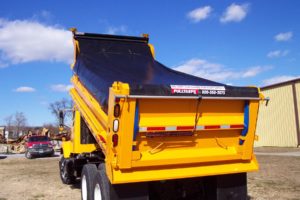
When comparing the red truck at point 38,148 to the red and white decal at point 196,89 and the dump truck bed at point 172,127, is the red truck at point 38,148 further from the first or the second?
the red and white decal at point 196,89

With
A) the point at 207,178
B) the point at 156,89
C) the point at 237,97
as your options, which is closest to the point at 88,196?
the point at 207,178

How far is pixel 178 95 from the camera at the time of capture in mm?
5953

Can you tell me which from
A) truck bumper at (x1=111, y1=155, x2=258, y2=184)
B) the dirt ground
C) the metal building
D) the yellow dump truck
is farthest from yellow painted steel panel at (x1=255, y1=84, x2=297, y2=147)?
truck bumper at (x1=111, y1=155, x2=258, y2=184)

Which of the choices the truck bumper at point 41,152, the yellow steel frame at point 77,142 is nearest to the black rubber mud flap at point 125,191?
the yellow steel frame at point 77,142

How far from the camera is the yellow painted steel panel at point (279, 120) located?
31.1m

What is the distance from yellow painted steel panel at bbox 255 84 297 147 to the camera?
3112 centimetres

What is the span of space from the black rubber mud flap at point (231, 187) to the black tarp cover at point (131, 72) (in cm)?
155

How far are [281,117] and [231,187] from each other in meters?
27.2

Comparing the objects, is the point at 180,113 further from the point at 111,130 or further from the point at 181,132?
the point at 111,130

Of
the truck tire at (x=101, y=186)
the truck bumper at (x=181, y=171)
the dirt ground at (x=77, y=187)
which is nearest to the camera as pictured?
the truck bumper at (x=181, y=171)

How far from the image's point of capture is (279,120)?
Result: 3234 centimetres

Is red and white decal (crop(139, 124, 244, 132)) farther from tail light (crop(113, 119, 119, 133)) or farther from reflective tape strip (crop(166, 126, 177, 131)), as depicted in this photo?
tail light (crop(113, 119, 119, 133))

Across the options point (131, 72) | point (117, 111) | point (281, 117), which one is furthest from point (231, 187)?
point (281, 117)

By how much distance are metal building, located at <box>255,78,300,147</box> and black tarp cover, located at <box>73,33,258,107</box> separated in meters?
23.6
